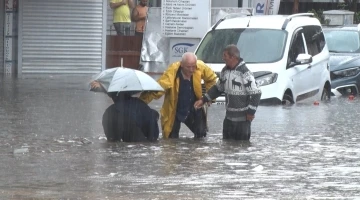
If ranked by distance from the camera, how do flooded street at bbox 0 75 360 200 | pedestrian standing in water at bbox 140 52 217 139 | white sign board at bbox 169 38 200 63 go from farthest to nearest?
1. white sign board at bbox 169 38 200 63
2. pedestrian standing in water at bbox 140 52 217 139
3. flooded street at bbox 0 75 360 200

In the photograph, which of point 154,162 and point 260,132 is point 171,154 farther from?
point 260,132

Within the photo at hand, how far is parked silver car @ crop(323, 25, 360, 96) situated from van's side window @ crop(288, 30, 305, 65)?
3.57 metres

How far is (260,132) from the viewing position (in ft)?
47.8

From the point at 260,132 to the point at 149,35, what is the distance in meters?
12.3

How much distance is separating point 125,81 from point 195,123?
1.18 meters

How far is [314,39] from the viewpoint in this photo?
2016cm

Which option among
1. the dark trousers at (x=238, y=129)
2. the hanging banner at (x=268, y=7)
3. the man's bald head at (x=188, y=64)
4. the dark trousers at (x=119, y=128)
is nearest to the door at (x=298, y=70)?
the dark trousers at (x=238, y=129)

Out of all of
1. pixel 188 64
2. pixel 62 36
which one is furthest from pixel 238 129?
pixel 62 36

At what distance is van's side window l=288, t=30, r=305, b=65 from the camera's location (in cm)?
1864

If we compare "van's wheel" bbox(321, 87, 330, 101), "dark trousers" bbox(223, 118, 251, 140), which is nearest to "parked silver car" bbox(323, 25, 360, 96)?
"van's wheel" bbox(321, 87, 330, 101)

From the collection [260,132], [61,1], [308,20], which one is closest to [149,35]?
[61,1]

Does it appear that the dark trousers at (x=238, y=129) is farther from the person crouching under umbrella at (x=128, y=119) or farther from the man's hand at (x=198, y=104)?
the person crouching under umbrella at (x=128, y=119)

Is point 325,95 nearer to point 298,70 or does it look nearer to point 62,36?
point 298,70

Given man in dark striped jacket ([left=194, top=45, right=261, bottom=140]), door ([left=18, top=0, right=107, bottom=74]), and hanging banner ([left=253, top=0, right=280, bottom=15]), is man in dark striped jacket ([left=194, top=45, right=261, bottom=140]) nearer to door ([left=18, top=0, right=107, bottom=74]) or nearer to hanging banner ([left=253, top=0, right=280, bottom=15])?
door ([left=18, top=0, right=107, bottom=74])
